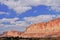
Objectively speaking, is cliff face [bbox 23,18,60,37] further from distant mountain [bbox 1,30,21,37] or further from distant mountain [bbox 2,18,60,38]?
distant mountain [bbox 1,30,21,37]

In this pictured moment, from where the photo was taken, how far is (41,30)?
209 inches

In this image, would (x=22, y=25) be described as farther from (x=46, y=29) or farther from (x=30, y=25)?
(x=46, y=29)

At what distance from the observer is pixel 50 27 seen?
5445mm

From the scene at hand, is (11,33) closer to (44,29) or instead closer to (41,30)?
(41,30)

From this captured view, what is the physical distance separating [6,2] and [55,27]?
1840 millimetres

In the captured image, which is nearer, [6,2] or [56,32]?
[56,32]

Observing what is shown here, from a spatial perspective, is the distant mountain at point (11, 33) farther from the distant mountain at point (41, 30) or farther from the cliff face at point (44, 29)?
the cliff face at point (44, 29)

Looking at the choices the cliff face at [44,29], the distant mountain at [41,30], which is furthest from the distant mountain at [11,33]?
the cliff face at [44,29]

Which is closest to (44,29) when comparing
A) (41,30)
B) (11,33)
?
(41,30)

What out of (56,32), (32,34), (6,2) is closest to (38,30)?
(32,34)

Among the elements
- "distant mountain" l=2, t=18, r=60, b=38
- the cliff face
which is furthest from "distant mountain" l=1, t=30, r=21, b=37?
the cliff face

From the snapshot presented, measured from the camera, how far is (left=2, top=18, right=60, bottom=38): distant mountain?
5.15 metres

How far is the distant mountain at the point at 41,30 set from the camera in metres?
5.15

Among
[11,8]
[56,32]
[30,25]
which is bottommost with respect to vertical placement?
[56,32]
